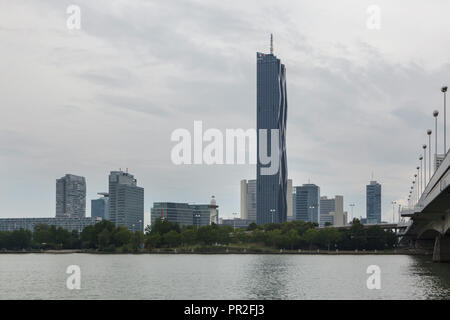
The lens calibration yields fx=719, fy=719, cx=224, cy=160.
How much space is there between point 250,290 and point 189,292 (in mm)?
6031

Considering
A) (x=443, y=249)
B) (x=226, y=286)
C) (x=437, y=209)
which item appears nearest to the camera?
(x=226, y=286)

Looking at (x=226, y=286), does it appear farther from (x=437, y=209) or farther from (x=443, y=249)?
(x=443, y=249)

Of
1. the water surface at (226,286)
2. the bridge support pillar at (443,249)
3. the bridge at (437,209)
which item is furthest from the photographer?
the bridge support pillar at (443,249)

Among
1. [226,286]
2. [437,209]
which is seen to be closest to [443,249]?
[437,209]

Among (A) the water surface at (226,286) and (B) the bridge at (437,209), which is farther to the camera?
(B) the bridge at (437,209)

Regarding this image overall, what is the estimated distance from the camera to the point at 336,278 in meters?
81.2

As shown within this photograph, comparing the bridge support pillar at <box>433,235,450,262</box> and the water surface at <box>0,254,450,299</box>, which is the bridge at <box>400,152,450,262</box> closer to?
the bridge support pillar at <box>433,235,450,262</box>

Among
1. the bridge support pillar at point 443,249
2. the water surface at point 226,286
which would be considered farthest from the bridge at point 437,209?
the water surface at point 226,286

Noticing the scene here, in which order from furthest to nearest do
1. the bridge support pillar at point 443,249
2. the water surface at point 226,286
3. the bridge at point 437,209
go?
the bridge support pillar at point 443,249 → the bridge at point 437,209 → the water surface at point 226,286

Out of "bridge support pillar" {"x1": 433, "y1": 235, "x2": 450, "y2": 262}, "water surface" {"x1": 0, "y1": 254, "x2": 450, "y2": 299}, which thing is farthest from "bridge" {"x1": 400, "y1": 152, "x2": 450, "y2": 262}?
"water surface" {"x1": 0, "y1": 254, "x2": 450, "y2": 299}

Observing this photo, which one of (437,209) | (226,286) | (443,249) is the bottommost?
(226,286)

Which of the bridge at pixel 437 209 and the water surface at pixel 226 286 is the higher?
the bridge at pixel 437 209

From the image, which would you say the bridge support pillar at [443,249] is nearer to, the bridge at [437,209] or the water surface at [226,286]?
the bridge at [437,209]
